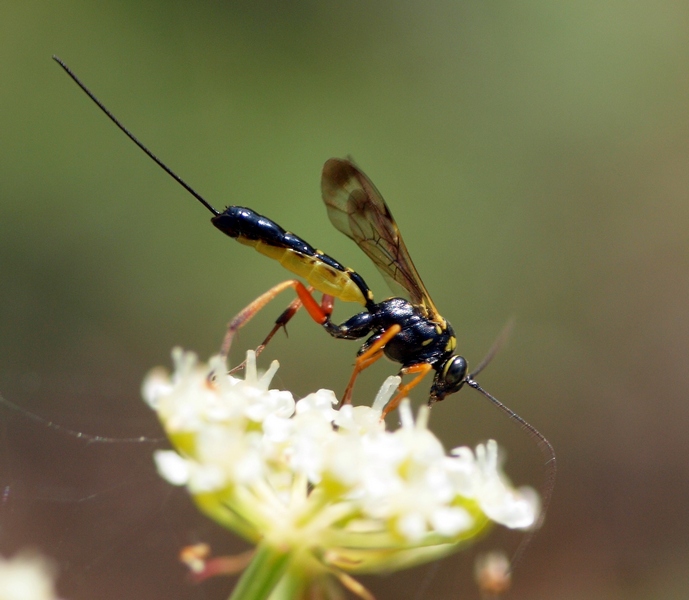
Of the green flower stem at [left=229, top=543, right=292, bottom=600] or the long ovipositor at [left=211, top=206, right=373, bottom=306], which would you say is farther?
the long ovipositor at [left=211, top=206, right=373, bottom=306]

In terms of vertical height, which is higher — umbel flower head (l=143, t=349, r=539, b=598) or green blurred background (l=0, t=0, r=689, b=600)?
green blurred background (l=0, t=0, r=689, b=600)

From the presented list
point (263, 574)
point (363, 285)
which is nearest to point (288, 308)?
point (363, 285)

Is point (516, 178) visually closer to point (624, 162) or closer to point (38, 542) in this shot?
point (624, 162)

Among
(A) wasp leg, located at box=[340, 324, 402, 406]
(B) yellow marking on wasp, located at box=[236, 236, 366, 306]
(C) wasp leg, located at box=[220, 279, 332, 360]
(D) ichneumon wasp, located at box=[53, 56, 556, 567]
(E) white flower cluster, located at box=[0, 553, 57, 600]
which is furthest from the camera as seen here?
(B) yellow marking on wasp, located at box=[236, 236, 366, 306]

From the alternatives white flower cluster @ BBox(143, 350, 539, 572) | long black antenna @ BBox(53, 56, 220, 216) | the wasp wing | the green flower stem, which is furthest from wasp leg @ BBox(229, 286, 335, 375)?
the green flower stem

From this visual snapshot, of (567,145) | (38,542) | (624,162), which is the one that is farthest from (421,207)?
(38,542)

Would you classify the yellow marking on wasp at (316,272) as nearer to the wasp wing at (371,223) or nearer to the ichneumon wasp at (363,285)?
the ichneumon wasp at (363,285)

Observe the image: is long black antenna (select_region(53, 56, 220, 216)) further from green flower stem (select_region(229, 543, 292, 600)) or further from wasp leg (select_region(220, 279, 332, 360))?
green flower stem (select_region(229, 543, 292, 600))
